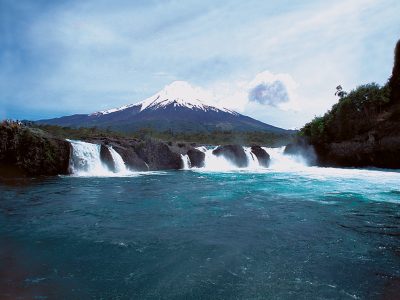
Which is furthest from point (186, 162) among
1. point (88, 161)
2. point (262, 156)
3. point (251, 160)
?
point (88, 161)

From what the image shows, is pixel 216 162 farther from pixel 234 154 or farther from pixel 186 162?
pixel 186 162

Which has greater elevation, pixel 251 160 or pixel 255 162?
pixel 251 160

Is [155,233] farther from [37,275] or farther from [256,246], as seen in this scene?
[37,275]

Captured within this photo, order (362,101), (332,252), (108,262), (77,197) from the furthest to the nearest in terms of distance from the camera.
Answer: (362,101)
(77,197)
(332,252)
(108,262)

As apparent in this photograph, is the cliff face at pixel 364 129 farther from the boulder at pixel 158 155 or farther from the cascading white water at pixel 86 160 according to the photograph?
the cascading white water at pixel 86 160

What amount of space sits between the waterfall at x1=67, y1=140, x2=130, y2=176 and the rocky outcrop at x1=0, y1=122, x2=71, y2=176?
616 millimetres

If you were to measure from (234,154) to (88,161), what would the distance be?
16867 millimetres

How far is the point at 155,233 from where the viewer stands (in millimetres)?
9039

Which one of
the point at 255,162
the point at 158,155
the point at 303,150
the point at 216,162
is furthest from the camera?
the point at 303,150

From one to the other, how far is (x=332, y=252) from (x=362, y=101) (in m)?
32.5

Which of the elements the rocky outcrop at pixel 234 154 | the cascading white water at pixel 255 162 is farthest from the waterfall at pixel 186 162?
the rocky outcrop at pixel 234 154

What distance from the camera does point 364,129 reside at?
34156 millimetres

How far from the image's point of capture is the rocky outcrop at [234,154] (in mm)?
36812

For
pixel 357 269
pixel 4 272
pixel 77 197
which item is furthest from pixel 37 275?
pixel 77 197
